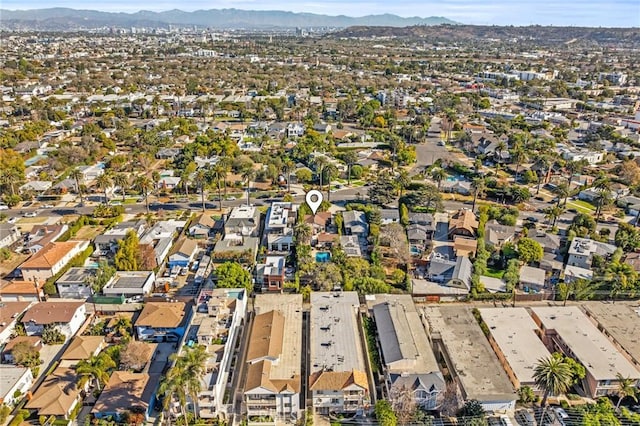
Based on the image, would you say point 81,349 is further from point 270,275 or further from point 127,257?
point 270,275

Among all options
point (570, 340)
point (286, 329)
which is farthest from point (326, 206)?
point (570, 340)

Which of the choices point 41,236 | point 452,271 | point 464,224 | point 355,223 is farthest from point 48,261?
point 464,224

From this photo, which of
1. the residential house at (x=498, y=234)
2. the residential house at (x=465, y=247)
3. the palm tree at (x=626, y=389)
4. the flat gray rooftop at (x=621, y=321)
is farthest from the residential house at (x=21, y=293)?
the flat gray rooftop at (x=621, y=321)

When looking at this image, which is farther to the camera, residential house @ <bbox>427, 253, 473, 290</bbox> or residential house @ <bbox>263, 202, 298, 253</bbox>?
residential house @ <bbox>263, 202, 298, 253</bbox>

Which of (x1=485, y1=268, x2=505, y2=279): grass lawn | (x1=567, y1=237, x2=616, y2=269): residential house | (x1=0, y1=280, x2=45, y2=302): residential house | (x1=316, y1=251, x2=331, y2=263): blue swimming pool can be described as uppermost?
(x1=567, y1=237, x2=616, y2=269): residential house

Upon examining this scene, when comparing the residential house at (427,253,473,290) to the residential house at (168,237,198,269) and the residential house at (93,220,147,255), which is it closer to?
the residential house at (168,237,198,269)

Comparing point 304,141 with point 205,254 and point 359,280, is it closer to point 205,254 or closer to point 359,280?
point 205,254

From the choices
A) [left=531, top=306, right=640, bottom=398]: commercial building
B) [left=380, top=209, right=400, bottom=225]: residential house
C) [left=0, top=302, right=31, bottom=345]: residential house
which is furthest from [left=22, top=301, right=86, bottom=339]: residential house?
[left=531, top=306, right=640, bottom=398]: commercial building
